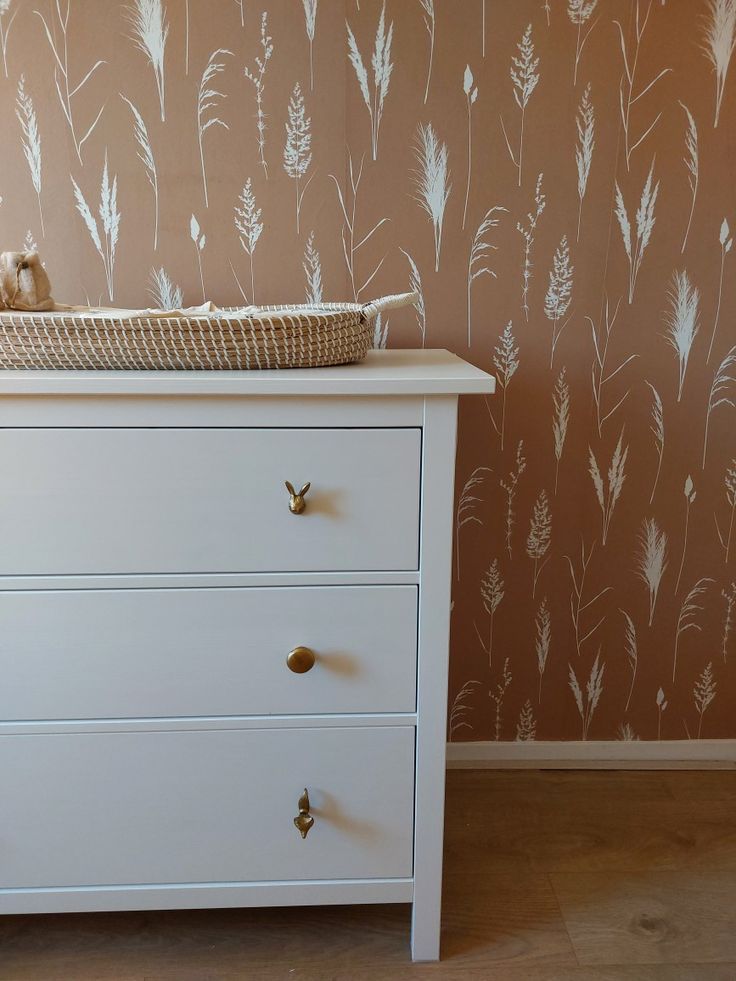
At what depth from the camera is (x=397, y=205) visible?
1.48 meters

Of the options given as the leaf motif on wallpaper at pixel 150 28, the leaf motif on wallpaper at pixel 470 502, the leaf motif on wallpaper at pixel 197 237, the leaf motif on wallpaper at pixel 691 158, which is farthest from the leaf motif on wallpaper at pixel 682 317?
the leaf motif on wallpaper at pixel 150 28

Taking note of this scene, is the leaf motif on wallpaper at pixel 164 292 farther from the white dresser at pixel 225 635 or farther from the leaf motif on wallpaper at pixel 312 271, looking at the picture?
the white dresser at pixel 225 635

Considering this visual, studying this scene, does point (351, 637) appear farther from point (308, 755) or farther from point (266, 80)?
point (266, 80)

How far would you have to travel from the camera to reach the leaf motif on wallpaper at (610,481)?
1605 millimetres

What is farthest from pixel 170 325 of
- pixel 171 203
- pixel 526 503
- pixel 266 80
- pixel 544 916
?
pixel 544 916

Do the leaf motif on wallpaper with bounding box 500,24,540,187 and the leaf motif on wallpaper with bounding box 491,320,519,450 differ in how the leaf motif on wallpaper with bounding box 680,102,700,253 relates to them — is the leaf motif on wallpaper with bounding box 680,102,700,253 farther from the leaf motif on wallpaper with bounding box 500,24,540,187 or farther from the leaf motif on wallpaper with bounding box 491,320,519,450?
the leaf motif on wallpaper with bounding box 491,320,519,450

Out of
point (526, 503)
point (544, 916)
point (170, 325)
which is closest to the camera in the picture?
point (170, 325)

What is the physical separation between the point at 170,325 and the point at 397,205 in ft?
2.02

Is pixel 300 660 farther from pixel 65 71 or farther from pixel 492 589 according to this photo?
pixel 65 71

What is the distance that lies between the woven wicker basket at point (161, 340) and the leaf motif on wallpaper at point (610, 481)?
734 millimetres

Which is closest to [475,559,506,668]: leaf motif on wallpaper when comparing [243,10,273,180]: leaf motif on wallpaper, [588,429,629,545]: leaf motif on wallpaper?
[588,429,629,545]: leaf motif on wallpaper

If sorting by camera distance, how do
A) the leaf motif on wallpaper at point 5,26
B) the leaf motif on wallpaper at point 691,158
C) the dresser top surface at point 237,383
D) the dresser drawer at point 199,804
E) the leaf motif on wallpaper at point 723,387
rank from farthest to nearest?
the leaf motif on wallpaper at point 723,387
the leaf motif on wallpaper at point 691,158
the leaf motif on wallpaper at point 5,26
the dresser drawer at point 199,804
the dresser top surface at point 237,383

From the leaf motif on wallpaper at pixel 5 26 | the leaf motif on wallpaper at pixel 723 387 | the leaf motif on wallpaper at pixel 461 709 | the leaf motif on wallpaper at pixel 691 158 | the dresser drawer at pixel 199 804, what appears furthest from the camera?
the leaf motif on wallpaper at pixel 461 709

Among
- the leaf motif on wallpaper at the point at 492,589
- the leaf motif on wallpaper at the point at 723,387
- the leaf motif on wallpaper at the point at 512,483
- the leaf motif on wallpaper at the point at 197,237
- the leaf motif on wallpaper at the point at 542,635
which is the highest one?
the leaf motif on wallpaper at the point at 197,237
